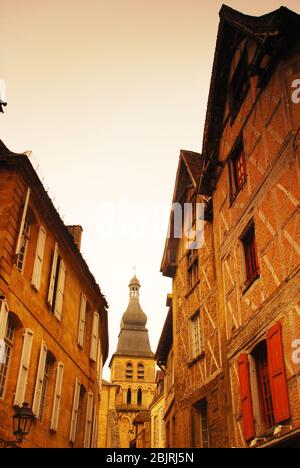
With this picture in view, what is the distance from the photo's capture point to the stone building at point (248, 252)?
707 cm

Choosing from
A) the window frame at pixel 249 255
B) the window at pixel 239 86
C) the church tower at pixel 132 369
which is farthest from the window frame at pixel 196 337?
→ the church tower at pixel 132 369

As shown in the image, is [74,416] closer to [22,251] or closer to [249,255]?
[22,251]

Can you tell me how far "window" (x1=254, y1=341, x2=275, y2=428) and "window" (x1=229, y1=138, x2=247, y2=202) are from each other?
3263 mm

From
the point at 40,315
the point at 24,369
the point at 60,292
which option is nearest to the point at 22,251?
the point at 40,315

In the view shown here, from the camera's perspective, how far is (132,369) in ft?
202

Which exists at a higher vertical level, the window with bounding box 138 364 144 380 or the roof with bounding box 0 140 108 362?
the window with bounding box 138 364 144 380

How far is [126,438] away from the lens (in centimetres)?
5206

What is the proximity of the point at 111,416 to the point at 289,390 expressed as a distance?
129ft

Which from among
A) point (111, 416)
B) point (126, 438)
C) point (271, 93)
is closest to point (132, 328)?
point (126, 438)

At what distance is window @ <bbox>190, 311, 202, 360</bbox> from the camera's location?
1216 centimetres

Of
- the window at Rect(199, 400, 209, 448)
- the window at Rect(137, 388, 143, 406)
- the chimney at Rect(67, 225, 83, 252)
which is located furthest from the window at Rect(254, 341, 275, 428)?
the window at Rect(137, 388, 143, 406)

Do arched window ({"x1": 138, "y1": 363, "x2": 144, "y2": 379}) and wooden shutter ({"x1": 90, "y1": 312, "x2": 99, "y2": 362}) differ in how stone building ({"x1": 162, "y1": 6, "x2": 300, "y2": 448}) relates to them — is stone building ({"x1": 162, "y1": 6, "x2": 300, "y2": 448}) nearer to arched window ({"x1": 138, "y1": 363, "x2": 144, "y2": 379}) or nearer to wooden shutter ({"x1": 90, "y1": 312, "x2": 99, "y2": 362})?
wooden shutter ({"x1": 90, "y1": 312, "x2": 99, "y2": 362})

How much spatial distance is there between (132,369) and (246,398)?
55.6 metres
